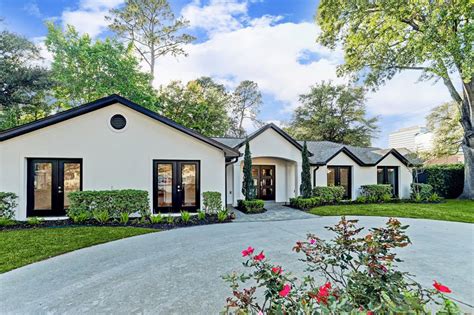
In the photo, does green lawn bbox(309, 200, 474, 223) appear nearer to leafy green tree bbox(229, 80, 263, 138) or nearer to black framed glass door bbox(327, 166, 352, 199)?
black framed glass door bbox(327, 166, 352, 199)

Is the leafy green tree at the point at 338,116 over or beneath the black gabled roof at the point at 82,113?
over

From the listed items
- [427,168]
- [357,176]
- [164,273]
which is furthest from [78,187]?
[427,168]

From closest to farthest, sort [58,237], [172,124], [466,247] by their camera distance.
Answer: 1. [466,247]
2. [58,237]
3. [172,124]

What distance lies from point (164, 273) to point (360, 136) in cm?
2928

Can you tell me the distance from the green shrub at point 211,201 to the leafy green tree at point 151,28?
17.9 meters

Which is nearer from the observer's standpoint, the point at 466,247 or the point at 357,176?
the point at 466,247

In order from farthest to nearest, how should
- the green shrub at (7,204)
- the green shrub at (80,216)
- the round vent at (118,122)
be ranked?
1. the round vent at (118,122)
2. the green shrub at (80,216)
3. the green shrub at (7,204)

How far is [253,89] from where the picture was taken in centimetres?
3228

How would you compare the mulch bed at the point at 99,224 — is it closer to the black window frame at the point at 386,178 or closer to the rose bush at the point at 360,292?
the rose bush at the point at 360,292

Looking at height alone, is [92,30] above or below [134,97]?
above

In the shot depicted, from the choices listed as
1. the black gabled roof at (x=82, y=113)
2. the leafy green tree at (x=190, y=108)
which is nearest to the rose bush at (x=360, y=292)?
the black gabled roof at (x=82, y=113)

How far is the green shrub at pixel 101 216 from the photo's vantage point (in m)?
9.12

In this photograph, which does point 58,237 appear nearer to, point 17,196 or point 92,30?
point 17,196

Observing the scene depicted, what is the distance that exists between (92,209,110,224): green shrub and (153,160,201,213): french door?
204cm
